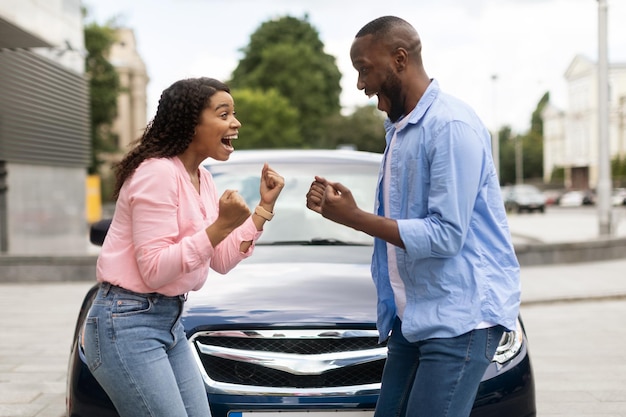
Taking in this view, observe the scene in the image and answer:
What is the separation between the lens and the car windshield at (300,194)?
4.55m

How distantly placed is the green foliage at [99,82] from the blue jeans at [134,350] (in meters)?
49.8

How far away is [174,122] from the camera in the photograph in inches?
104

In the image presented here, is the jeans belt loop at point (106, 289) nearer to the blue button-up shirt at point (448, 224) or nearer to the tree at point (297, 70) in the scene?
the blue button-up shirt at point (448, 224)

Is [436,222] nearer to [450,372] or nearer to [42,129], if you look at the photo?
[450,372]

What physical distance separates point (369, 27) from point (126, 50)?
80153mm

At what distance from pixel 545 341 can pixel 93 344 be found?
6.09 meters

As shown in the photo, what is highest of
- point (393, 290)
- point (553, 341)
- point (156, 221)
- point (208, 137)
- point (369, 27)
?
point (369, 27)

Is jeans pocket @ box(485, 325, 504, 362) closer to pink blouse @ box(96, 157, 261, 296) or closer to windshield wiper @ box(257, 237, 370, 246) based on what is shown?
pink blouse @ box(96, 157, 261, 296)

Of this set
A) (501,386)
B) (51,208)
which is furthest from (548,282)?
(51,208)

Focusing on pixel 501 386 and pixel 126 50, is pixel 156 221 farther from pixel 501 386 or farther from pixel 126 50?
pixel 126 50

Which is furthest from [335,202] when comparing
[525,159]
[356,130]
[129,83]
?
[525,159]

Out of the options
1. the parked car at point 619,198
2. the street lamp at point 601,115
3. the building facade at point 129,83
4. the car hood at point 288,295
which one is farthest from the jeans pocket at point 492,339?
the building facade at point 129,83

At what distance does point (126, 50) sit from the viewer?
7988cm

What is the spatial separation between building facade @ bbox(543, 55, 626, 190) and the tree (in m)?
25.8
